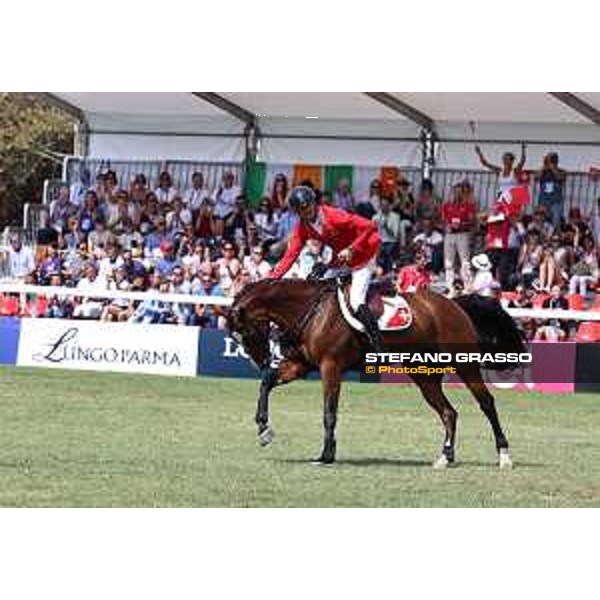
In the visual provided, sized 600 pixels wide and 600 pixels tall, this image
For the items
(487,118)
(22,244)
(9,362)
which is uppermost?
(487,118)

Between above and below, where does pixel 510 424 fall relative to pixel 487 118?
below

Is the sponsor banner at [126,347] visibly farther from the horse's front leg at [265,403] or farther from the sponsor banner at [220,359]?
the horse's front leg at [265,403]

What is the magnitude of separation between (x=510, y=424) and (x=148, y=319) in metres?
7.20

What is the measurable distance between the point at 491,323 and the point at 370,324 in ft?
3.67

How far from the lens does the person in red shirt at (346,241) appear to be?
509 inches

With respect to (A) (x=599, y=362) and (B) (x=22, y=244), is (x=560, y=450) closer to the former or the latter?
(A) (x=599, y=362)

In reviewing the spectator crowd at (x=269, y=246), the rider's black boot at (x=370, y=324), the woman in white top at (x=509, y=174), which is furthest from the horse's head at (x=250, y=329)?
the woman in white top at (x=509, y=174)

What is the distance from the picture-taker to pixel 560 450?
591 inches

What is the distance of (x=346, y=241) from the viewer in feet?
43.4

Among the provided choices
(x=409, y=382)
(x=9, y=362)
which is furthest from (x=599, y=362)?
(x=9, y=362)

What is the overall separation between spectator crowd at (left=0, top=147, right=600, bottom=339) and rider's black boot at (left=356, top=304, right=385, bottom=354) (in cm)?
833

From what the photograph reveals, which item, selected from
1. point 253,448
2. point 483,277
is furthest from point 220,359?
point 253,448

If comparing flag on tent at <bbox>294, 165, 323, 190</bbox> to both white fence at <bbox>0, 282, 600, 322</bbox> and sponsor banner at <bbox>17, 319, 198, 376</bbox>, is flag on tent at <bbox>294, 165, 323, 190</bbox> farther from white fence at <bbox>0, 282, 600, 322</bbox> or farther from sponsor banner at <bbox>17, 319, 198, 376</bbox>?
sponsor banner at <bbox>17, 319, 198, 376</bbox>
